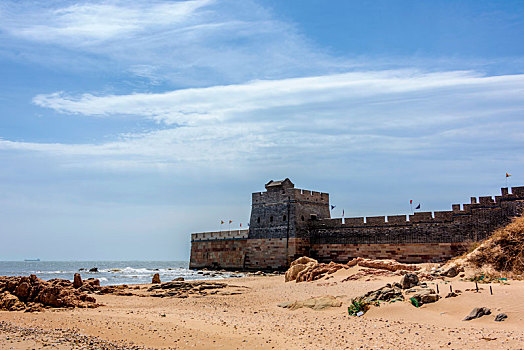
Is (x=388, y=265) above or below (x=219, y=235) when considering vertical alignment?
below

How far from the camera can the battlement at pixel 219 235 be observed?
38.2 meters

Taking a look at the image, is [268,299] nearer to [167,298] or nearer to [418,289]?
[167,298]

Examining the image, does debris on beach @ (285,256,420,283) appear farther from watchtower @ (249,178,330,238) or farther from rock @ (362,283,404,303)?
watchtower @ (249,178,330,238)

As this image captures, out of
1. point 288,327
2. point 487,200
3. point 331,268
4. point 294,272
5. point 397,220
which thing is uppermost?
point 487,200

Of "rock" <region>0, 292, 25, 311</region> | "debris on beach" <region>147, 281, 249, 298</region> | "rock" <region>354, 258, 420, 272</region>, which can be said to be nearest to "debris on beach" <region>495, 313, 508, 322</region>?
"rock" <region>354, 258, 420, 272</region>

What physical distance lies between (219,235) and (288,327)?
31683mm

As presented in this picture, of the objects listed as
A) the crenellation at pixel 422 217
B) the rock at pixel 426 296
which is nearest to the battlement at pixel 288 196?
the crenellation at pixel 422 217

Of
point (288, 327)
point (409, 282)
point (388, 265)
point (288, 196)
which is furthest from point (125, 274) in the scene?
point (409, 282)

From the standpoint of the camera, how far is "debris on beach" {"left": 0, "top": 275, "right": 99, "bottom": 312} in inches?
486

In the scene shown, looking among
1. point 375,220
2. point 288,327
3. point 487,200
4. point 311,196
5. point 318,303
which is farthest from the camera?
point 311,196

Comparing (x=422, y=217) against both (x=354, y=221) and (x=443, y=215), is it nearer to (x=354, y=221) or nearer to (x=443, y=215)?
(x=443, y=215)

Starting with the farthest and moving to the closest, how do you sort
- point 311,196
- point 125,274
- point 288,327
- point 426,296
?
point 125,274 → point 311,196 → point 426,296 → point 288,327

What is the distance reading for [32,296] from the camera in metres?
12.9

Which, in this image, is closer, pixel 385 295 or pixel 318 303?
pixel 385 295
